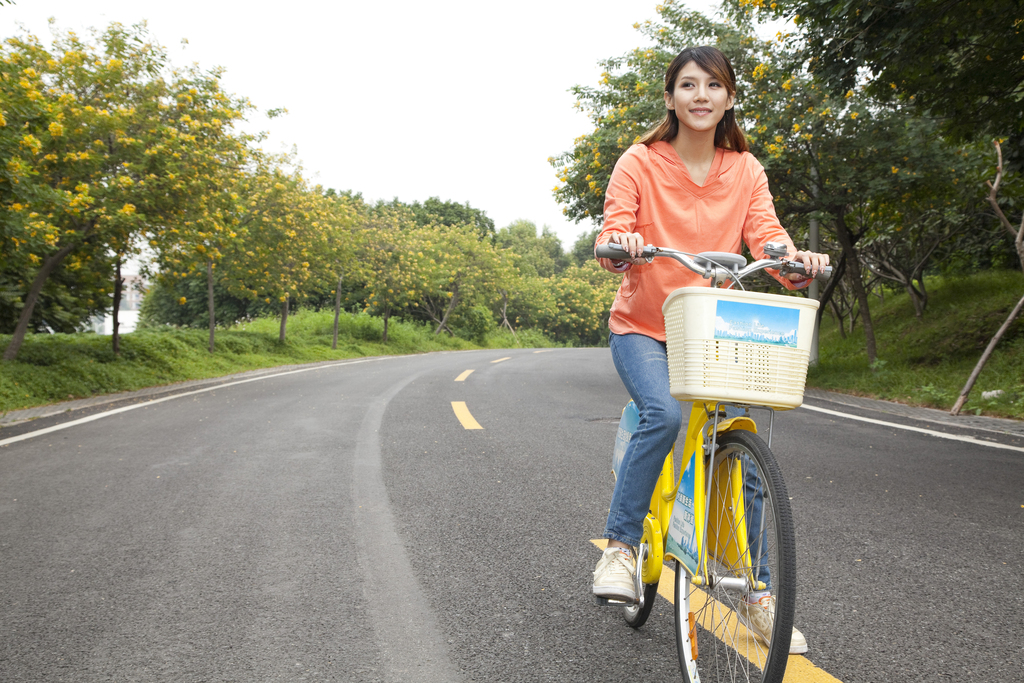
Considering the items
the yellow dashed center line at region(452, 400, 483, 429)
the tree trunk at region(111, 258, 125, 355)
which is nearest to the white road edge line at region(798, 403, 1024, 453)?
the yellow dashed center line at region(452, 400, 483, 429)

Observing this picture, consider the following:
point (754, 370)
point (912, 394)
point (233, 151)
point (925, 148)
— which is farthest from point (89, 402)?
point (925, 148)

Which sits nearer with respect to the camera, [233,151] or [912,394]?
[912,394]

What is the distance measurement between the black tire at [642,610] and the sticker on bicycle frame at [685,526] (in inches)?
13.0

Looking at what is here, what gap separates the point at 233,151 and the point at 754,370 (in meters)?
16.6

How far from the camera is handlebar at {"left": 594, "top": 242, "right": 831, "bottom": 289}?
219cm

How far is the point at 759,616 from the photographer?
2033 mm

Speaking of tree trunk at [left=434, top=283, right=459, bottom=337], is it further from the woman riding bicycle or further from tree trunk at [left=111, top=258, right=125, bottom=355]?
the woman riding bicycle

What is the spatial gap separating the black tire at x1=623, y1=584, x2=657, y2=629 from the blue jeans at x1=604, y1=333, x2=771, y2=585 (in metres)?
0.20

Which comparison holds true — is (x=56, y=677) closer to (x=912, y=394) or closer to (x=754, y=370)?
(x=754, y=370)

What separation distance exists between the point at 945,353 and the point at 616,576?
497 inches

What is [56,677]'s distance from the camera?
7.88ft

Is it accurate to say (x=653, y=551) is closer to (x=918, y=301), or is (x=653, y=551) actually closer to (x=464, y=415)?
(x=464, y=415)

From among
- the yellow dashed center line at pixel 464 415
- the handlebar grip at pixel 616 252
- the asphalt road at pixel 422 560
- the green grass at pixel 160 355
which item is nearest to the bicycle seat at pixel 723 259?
the handlebar grip at pixel 616 252

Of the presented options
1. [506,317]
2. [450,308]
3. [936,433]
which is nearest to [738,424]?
[936,433]
